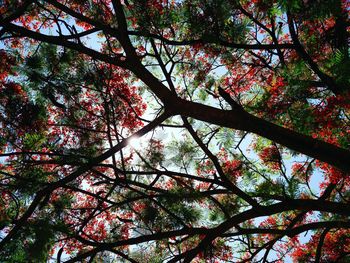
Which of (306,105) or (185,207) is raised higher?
(306,105)

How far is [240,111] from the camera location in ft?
7.25

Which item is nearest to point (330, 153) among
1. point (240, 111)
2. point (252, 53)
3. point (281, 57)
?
point (240, 111)

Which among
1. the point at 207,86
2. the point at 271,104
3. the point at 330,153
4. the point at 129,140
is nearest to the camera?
the point at 330,153

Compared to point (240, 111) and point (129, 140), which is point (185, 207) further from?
point (240, 111)

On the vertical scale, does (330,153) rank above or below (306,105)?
below

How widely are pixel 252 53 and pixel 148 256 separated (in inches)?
132

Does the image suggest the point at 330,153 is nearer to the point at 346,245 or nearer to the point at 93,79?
the point at 93,79

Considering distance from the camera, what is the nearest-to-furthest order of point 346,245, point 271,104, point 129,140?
point 129,140, point 271,104, point 346,245

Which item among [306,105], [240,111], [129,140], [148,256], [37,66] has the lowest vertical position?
[148,256]

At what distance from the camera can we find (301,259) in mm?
4707

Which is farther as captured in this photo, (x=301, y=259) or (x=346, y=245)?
(x=301, y=259)

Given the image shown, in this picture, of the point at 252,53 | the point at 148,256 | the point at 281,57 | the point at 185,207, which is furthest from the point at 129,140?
the point at 252,53

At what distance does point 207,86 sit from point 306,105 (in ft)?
7.68

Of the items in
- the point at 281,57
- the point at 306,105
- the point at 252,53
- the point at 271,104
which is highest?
the point at 252,53
